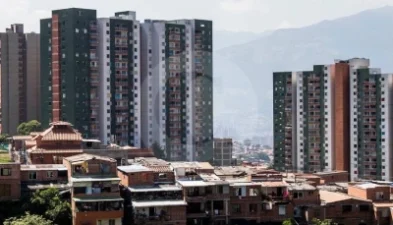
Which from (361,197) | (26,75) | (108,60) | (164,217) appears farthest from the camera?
(26,75)

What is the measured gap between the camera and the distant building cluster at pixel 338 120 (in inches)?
1220

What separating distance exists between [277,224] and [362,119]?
46.5ft

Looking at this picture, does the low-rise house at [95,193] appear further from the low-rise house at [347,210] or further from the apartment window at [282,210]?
the low-rise house at [347,210]

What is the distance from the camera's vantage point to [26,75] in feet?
123

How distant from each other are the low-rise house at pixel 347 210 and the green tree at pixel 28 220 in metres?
6.87

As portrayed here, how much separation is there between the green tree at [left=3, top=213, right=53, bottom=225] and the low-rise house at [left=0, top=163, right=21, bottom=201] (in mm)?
1057

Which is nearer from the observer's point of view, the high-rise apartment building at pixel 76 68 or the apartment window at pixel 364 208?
the apartment window at pixel 364 208

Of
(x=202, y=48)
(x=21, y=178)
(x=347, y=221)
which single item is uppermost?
(x=202, y=48)

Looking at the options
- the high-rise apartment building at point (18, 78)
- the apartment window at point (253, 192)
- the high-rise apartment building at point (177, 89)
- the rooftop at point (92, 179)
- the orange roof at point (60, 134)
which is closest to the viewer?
the rooftop at point (92, 179)

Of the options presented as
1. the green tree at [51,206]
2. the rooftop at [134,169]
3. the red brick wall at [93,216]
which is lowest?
the red brick wall at [93,216]

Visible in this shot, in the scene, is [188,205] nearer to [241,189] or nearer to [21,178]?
[241,189]

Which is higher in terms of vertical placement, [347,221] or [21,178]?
[21,178]

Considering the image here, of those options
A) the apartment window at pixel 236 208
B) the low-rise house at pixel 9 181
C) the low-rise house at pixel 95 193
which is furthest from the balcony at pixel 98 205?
the apartment window at pixel 236 208

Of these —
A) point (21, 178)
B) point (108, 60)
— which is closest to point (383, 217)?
point (21, 178)
